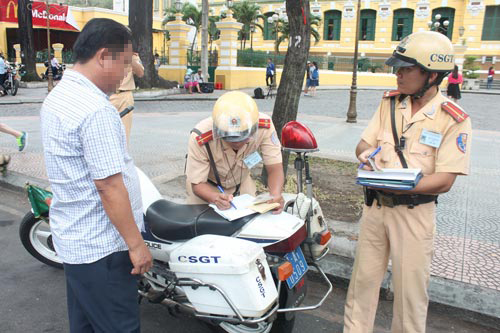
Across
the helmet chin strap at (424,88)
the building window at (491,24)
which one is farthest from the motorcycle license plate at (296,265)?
the building window at (491,24)

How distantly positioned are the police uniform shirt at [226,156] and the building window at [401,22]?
44113 mm

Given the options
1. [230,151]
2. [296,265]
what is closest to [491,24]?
[230,151]

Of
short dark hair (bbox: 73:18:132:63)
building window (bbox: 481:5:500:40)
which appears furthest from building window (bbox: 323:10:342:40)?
short dark hair (bbox: 73:18:132:63)

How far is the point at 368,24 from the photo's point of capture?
146 feet

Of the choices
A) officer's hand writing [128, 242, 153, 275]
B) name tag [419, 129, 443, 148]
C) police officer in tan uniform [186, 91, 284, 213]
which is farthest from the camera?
police officer in tan uniform [186, 91, 284, 213]

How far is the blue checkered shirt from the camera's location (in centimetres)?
173

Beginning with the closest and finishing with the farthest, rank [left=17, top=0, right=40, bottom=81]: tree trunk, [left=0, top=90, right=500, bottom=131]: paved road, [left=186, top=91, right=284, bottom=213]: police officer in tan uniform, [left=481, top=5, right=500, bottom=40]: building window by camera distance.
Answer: [left=186, top=91, right=284, bottom=213]: police officer in tan uniform → [left=0, top=90, right=500, bottom=131]: paved road → [left=17, top=0, right=40, bottom=81]: tree trunk → [left=481, top=5, right=500, bottom=40]: building window

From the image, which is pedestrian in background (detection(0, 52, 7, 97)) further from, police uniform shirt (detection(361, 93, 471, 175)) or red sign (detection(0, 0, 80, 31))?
police uniform shirt (detection(361, 93, 471, 175))

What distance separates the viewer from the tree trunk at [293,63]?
18.0 feet

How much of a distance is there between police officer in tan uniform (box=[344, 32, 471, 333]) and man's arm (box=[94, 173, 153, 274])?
1262 millimetres

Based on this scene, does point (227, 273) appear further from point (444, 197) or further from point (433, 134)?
point (444, 197)

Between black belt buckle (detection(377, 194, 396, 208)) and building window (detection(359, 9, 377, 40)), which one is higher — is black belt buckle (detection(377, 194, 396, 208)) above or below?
below

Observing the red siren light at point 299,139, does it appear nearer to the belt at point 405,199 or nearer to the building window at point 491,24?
the belt at point 405,199

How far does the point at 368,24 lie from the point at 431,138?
1804 inches
